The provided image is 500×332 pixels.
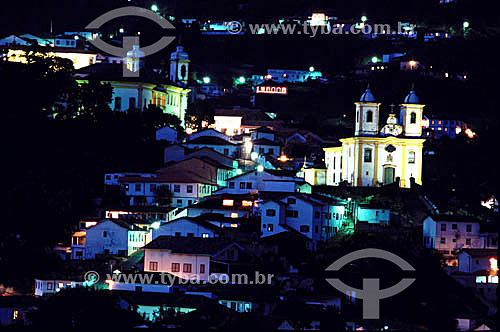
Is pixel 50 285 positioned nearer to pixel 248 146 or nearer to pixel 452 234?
pixel 452 234

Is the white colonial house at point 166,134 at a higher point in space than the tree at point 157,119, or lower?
lower

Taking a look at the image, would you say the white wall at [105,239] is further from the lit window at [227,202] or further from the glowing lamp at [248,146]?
the glowing lamp at [248,146]

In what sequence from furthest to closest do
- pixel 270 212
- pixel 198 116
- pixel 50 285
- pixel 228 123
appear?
pixel 228 123
pixel 198 116
pixel 270 212
pixel 50 285

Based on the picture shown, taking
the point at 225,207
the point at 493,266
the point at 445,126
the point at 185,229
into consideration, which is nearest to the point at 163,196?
the point at 225,207

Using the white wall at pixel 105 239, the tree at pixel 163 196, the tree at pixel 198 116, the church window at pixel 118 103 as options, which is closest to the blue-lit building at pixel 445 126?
the tree at pixel 198 116

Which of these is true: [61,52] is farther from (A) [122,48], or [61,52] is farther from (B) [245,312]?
(B) [245,312]

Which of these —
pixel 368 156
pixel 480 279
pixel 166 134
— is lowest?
pixel 480 279

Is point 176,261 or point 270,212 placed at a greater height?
point 270,212

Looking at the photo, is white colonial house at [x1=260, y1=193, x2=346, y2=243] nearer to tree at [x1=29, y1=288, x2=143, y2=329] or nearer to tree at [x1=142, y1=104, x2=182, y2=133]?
tree at [x1=29, y1=288, x2=143, y2=329]

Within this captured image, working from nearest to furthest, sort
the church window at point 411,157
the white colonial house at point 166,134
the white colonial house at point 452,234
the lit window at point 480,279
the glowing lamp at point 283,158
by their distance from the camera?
the lit window at point 480,279 < the white colonial house at point 452,234 < the church window at point 411,157 < the glowing lamp at point 283,158 < the white colonial house at point 166,134
